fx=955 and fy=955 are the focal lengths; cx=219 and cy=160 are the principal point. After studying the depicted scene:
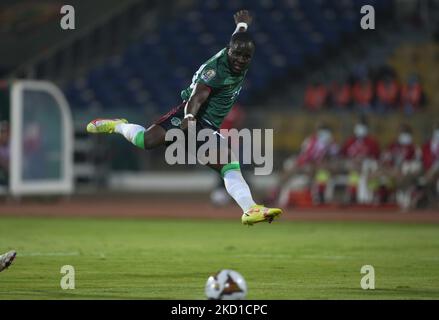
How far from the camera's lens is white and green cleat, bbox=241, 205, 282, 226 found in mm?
10633

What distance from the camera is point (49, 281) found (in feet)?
33.5

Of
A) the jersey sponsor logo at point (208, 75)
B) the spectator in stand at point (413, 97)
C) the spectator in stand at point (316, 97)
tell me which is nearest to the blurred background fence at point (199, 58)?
the spectator in stand at point (316, 97)

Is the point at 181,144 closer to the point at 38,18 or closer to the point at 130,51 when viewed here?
the point at 130,51

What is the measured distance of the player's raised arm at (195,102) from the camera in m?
10.4

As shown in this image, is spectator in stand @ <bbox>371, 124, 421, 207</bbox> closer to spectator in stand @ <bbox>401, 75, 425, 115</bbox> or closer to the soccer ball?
spectator in stand @ <bbox>401, 75, 425, 115</bbox>

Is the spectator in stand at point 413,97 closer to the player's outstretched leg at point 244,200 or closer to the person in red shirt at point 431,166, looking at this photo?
the person in red shirt at point 431,166

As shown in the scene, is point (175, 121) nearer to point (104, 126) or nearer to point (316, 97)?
point (104, 126)

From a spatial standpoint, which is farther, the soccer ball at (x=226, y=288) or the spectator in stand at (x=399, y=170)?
the spectator in stand at (x=399, y=170)

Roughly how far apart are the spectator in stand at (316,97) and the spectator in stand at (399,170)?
4.12m

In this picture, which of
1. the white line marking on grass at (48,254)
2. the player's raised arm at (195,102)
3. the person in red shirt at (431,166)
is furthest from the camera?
the person in red shirt at (431,166)

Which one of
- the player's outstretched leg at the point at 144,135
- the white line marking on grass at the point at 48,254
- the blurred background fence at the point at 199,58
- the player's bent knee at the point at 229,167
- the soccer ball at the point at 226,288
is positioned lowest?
the soccer ball at the point at 226,288

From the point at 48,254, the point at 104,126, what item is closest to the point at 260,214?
the point at 104,126
